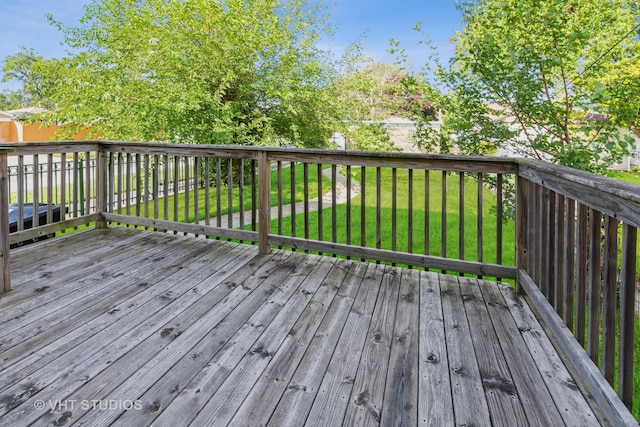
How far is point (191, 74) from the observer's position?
6.09 m

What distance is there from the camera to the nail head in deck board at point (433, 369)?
1.38 m

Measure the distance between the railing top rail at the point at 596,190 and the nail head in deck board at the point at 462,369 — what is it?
81cm

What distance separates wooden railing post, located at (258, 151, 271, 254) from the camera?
3.28 metres

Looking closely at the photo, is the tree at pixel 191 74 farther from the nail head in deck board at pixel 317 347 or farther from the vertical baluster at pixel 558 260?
the vertical baluster at pixel 558 260

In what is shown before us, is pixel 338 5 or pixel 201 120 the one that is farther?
pixel 338 5

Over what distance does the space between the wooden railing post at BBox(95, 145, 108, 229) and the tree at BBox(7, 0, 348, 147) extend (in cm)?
199

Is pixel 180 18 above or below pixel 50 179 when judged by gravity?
above

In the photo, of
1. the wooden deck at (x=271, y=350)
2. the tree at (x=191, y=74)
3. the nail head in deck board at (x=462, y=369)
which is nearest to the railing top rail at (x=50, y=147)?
the wooden deck at (x=271, y=350)

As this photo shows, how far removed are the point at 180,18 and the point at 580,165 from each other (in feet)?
20.1

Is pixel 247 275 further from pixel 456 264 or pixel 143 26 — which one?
pixel 143 26

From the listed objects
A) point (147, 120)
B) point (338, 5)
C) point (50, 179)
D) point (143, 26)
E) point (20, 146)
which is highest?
point (338, 5)

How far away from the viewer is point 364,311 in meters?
2.23

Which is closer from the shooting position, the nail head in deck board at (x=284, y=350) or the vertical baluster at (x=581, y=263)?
the nail head in deck board at (x=284, y=350)

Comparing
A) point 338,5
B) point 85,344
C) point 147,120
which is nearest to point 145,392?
point 85,344
